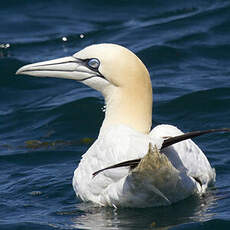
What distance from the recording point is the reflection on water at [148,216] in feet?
27.5

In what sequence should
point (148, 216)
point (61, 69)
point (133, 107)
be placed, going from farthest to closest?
1. point (61, 69)
2. point (133, 107)
3. point (148, 216)

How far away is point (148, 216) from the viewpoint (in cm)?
855

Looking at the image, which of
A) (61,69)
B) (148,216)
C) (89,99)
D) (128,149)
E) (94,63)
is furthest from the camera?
(89,99)

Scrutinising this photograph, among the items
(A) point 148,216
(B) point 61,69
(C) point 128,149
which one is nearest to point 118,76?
(B) point 61,69

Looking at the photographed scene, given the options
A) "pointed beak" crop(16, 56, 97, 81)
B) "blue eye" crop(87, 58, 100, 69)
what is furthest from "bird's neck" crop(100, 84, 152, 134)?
"pointed beak" crop(16, 56, 97, 81)

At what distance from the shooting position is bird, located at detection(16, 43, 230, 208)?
26.5ft

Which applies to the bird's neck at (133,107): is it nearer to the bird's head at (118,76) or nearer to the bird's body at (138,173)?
the bird's head at (118,76)

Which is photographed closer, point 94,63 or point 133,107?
point 133,107

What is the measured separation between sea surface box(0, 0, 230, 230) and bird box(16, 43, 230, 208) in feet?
0.70

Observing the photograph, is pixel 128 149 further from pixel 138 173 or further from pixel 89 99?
pixel 89 99

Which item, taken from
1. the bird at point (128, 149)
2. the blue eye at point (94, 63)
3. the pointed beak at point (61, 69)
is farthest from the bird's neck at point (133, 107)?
the pointed beak at point (61, 69)

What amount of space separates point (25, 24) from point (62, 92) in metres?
4.90

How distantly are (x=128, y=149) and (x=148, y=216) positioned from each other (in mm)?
722

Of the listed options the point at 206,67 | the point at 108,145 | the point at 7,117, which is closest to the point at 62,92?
the point at 7,117
